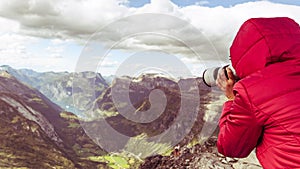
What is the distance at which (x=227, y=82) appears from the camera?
3.54 m

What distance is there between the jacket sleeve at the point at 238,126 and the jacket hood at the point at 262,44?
247 millimetres

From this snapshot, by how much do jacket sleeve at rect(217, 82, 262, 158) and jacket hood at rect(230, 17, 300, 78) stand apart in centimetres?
25

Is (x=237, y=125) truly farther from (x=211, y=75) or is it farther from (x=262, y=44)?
(x=211, y=75)

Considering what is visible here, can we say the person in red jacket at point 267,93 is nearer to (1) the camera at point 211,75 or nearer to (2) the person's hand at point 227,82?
(2) the person's hand at point 227,82

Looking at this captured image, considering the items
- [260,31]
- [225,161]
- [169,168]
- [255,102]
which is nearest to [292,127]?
[255,102]

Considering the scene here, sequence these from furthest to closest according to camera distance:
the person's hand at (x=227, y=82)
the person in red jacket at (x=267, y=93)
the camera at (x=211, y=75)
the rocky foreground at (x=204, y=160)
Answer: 1. the rocky foreground at (x=204, y=160)
2. the camera at (x=211, y=75)
3. the person's hand at (x=227, y=82)
4. the person in red jacket at (x=267, y=93)

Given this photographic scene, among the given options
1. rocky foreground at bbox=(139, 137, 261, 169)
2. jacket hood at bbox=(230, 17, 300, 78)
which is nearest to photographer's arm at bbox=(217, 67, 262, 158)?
jacket hood at bbox=(230, 17, 300, 78)

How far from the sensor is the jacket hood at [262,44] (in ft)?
10.0

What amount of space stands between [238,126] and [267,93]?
1.38 feet

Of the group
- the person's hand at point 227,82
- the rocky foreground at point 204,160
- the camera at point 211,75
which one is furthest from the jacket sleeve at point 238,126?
the rocky foreground at point 204,160

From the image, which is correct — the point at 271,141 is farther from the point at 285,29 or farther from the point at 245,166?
the point at 245,166

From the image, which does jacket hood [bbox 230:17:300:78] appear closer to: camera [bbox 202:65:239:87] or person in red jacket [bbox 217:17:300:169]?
person in red jacket [bbox 217:17:300:169]

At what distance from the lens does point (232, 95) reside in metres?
3.46

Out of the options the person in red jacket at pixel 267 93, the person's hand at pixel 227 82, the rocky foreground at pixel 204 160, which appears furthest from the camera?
the rocky foreground at pixel 204 160
